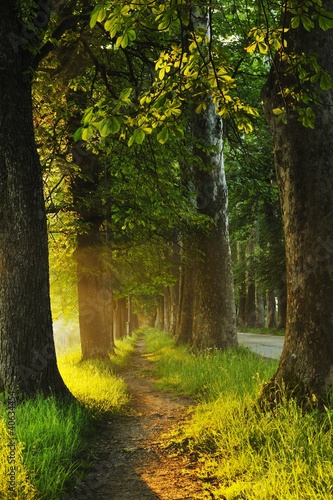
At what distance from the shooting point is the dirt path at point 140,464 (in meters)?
3.81

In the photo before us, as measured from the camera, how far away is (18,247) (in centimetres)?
554

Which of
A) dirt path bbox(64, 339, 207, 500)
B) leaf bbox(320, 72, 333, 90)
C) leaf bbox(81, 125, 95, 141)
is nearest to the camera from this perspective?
leaf bbox(81, 125, 95, 141)

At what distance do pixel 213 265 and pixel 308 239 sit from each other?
5748 millimetres

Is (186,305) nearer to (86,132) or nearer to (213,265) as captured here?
(213,265)

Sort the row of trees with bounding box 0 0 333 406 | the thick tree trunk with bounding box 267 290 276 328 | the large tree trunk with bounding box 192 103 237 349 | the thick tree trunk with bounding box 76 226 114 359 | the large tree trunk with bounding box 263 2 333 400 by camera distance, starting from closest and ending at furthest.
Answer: the row of trees with bounding box 0 0 333 406 → the large tree trunk with bounding box 263 2 333 400 → the large tree trunk with bounding box 192 103 237 349 → the thick tree trunk with bounding box 76 226 114 359 → the thick tree trunk with bounding box 267 290 276 328

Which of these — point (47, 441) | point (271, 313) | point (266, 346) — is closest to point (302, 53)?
point (47, 441)

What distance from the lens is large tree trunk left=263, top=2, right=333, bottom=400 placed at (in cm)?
448

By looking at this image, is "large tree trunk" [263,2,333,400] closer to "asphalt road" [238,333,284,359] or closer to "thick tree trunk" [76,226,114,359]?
"asphalt road" [238,333,284,359]

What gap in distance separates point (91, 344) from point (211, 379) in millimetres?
5120

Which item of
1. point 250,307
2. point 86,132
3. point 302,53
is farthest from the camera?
point 250,307

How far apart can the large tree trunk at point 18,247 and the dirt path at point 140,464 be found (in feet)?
3.84

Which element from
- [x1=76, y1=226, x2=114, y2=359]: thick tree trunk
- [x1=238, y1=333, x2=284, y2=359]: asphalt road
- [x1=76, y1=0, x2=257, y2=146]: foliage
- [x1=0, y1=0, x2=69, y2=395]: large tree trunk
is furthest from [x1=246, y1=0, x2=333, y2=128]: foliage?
[x1=76, y1=226, x2=114, y2=359]: thick tree trunk

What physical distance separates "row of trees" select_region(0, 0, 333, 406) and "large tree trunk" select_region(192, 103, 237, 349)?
3 centimetres

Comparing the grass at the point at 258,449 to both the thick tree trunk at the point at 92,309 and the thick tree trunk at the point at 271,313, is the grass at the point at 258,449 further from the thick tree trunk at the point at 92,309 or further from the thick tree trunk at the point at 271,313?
the thick tree trunk at the point at 271,313
